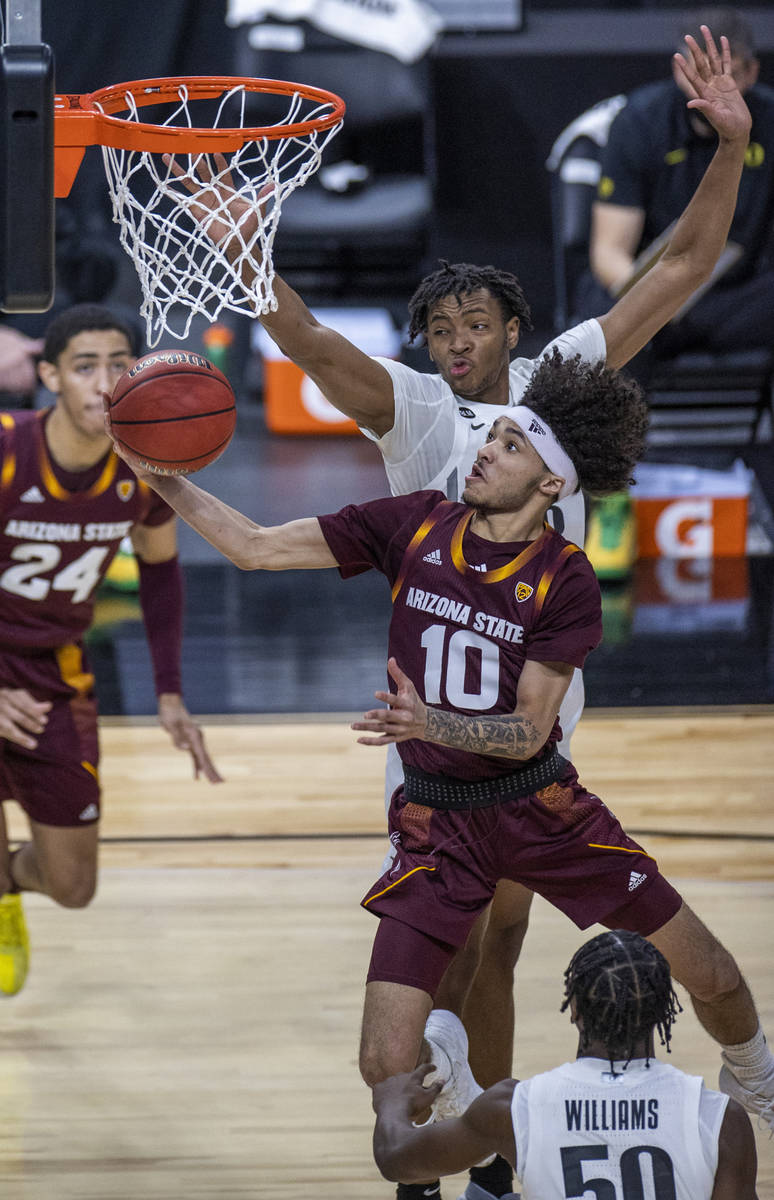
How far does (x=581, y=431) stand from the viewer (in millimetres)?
3502

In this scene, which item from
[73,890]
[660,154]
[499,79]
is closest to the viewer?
[73,890]

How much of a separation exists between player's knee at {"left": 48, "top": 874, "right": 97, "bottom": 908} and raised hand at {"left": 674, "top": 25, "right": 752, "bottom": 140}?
108 inches

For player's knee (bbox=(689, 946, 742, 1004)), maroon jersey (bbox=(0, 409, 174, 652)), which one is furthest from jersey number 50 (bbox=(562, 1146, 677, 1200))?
maroon jersey (bbox=(0, 409, 174, 652))

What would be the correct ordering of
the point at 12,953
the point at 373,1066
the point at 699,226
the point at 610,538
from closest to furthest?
the point at 373,1066, the point at 699,226, the point at 12,953, the point at 610,538

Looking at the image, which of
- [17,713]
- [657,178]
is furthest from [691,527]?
[17,713]

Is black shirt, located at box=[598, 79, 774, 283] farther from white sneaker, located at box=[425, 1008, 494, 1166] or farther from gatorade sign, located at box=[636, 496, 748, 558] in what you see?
white sneaker, located at box=[425, 1008, 494, 1166]

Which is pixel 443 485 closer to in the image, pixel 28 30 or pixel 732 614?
pixel 28 30

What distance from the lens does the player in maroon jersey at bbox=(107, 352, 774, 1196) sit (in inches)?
132

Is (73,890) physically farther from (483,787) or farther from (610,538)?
(610,538)

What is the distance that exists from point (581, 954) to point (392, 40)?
9.69m

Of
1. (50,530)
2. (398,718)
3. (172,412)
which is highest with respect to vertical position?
(172,412)

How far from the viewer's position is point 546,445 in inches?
136

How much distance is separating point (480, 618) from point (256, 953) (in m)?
2.05

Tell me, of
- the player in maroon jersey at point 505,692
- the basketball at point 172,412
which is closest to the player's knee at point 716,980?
the player in maroon jersey at point 505,692
